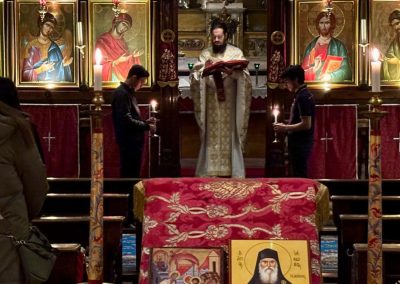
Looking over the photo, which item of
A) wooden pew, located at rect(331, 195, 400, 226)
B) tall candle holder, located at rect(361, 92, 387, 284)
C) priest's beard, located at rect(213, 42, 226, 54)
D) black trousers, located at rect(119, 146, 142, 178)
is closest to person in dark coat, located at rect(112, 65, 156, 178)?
black trousers, located at rect(119, 146, 142, 178)

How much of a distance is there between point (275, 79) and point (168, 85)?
4.83 feet

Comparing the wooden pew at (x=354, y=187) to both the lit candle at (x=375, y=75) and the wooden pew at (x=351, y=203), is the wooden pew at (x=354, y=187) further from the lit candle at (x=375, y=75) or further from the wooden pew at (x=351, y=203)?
the lit candle at (x=375, y=75)

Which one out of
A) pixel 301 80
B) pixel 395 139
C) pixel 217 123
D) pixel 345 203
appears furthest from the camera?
pixel 395 139

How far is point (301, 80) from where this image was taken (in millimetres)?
7270

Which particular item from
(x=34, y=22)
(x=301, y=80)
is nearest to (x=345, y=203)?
(x=301, y=80)

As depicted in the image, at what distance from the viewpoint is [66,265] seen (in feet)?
12.8

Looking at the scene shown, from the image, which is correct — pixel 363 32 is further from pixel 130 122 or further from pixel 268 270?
pixel 268 270

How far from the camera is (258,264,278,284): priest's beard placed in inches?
122

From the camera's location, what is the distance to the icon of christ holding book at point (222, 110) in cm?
895

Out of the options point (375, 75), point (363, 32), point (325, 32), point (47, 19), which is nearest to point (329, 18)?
point (325, 32)

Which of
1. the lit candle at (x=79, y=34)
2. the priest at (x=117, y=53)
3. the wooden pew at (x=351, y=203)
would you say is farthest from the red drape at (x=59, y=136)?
the wooden pew at (x=351, y=203)

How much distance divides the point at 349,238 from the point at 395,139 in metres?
5.49

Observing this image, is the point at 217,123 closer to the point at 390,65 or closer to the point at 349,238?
the point at 390,65

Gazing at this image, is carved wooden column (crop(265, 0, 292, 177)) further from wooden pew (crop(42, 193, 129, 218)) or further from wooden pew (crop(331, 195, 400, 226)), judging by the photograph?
wooden pew (crop(42, 193, 129, 218))
